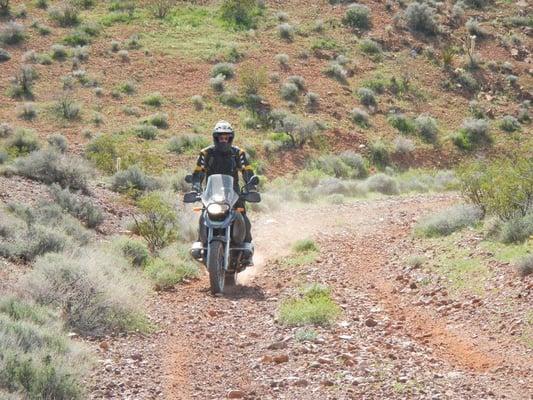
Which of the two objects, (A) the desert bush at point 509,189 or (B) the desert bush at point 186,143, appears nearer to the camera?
(A) the desert bush at point 509,189

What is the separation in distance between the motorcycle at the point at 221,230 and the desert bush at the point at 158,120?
18799mm

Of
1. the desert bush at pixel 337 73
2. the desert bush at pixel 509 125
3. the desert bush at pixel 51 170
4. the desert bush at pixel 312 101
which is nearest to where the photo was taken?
the desert bush at pixel 51 170

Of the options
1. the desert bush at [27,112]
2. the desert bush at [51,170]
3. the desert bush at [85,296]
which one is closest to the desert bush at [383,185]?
the desert bush at [51,170]

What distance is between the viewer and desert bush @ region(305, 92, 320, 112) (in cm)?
3324

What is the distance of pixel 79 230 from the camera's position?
12867 millimetres

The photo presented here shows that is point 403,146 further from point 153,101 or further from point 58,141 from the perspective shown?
point 58,141

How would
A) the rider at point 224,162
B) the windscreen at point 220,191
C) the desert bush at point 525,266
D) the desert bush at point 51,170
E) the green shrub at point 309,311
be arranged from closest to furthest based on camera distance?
the green shrub at point 309,311
the desert bush at point 525,266
the windscreen at point 220,191
the rider at point 224,162
the desert bush at point 51,170

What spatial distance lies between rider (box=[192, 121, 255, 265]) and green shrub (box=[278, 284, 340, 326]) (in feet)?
7.25

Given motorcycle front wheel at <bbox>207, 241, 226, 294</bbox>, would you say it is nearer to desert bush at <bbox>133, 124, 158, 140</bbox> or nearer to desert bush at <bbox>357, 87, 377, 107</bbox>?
desert bush at <bbox>133, 124, 158, 140</bbox>

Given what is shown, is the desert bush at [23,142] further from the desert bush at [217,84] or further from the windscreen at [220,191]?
the windscreen at [220,191]

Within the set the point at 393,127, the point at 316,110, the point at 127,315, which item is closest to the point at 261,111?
the point at 316,110

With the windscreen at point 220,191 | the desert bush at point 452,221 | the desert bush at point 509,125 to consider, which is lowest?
the desert bush at point 509,125

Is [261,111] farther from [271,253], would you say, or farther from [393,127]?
[271,253]

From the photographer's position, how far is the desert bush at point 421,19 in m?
41.0
